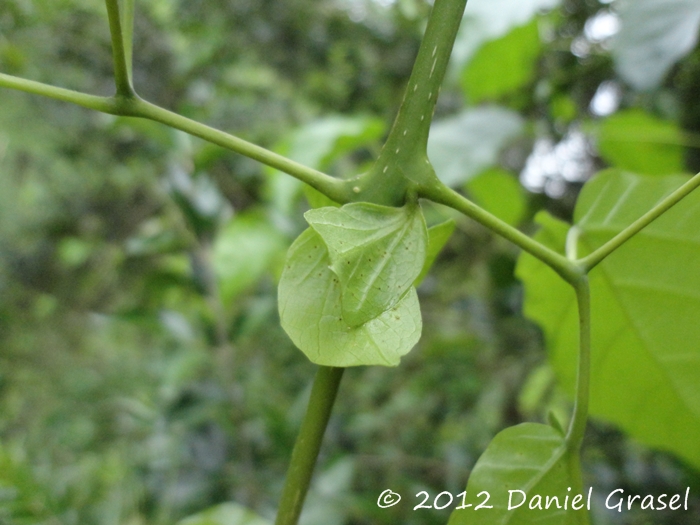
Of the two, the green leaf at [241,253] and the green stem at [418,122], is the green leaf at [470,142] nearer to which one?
the green leaf at [241,253]

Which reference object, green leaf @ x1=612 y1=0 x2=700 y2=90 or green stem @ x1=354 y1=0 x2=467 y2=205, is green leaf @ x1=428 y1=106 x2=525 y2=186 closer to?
green leaf @ x1=612 y1=0 x2=700 y2=90

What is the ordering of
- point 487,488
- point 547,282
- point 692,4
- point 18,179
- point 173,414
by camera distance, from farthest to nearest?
point 18,179 → point 173,414 → point 692,4 → point 547,282 → point 487,488

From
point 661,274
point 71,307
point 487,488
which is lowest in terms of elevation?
point 487,488

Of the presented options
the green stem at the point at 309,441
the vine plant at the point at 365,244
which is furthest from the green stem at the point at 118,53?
the green stem at the point at 309,441

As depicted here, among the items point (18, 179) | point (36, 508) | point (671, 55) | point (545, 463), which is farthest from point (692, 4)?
point (18, 179)

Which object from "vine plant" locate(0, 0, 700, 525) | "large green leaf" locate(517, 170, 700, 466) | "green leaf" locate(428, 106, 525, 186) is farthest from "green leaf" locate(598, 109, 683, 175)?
"vine plant" locate(0, 0, 700, 525)

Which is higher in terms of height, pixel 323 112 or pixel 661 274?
pixel 323 112

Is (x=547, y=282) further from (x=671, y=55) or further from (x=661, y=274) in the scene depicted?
(x=671, y=55)

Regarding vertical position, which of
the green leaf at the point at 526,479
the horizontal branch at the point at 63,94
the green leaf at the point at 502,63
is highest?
the green leaf at the point at 502,63
